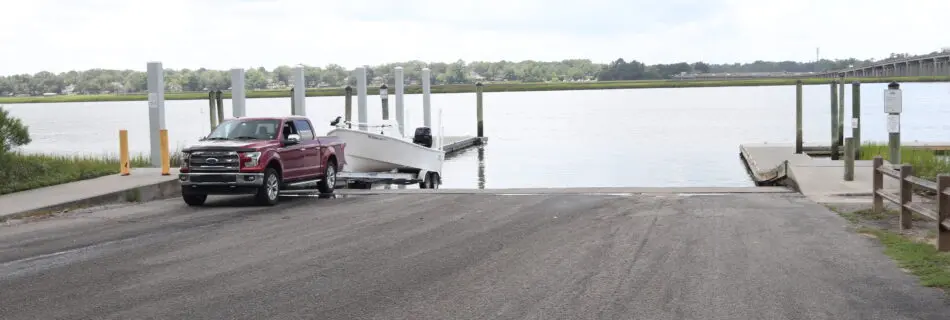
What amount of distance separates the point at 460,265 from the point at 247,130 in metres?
10.7

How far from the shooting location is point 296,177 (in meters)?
21.6

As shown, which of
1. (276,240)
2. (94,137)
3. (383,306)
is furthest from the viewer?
(94,137)

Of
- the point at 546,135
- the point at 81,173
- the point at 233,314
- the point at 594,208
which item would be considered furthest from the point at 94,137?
the point at 233,314

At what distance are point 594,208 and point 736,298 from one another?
8.74 m

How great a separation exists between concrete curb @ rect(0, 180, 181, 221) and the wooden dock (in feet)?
94.8

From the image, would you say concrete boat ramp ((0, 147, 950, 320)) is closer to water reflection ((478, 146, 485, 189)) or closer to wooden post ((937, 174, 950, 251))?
wooden post ((937, 174, 950, 251))

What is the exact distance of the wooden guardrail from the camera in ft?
41.4

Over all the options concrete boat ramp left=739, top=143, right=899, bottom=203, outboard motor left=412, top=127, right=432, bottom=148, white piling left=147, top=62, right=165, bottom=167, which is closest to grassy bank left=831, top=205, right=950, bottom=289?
concrete boat ramp left=739, top=143, right=899, bottom=203

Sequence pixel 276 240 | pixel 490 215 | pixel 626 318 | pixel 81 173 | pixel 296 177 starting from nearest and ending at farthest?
pixel 626 318 → pixel 276 240 → pixel 490 215 → pixel 296 177 → pixel 81 173

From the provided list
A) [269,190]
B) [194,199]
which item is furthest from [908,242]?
[194,199]

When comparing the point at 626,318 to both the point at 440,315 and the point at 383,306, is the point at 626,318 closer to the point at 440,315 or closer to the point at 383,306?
the point at 440,315

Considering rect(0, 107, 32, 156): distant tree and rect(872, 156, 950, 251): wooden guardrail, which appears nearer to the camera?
rect(872, 156, 950, 251): wooden guardrail

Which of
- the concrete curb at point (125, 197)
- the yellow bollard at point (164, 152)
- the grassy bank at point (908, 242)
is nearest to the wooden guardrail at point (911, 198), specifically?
the grassy bank at point (908, 242)

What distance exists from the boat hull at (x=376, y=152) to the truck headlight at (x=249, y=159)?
8.77 metres
